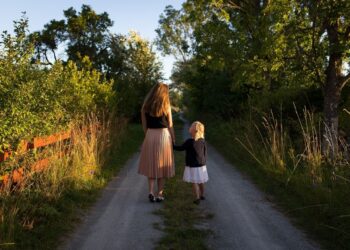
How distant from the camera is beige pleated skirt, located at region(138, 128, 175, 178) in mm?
7348

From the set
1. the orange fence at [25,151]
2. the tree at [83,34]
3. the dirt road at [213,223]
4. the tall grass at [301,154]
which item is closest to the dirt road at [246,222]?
the dirt road at [213,223]

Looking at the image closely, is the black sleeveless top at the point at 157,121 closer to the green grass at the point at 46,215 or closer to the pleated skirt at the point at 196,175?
the pleated skirt at the point at 196,175

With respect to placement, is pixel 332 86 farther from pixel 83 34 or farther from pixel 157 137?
pixel 83 34

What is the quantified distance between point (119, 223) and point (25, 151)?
2.32 m

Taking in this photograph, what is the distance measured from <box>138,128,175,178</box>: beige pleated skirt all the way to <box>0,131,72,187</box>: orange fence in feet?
6.19

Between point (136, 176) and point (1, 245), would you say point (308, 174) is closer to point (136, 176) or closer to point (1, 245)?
point (136, 176)

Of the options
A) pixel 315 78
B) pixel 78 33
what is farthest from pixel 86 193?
pixel 78 33

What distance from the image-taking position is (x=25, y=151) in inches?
283

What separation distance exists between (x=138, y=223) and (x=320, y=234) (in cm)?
248

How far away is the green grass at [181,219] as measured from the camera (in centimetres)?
511

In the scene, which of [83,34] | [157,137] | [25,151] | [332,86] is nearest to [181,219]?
[157,137]

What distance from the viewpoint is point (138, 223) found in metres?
6.00

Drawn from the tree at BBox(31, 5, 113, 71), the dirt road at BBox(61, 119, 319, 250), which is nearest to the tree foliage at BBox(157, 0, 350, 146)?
the dirt road at BBox(61, 119, 319, 250)

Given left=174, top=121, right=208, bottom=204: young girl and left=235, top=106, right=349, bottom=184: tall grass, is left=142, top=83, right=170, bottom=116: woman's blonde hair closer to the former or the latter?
left=174, top=121, right=208, bottom=204: young girl
